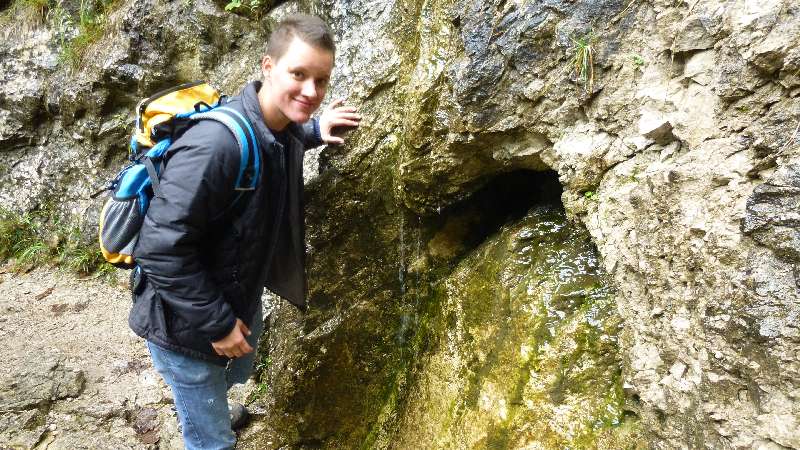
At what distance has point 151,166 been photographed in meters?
2.26

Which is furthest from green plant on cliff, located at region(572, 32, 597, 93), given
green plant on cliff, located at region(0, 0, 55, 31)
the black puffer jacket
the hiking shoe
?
green plant on cliff, located at region(0, 0, 55, 31)

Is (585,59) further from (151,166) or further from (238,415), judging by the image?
(238,415)

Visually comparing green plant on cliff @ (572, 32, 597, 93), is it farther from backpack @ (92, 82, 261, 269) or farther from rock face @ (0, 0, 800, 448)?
backpack @ (92, 82, 261, 269)

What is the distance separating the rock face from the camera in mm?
1952

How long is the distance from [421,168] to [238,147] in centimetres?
144

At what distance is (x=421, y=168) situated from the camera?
3383mm

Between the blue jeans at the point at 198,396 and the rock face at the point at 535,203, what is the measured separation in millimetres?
872

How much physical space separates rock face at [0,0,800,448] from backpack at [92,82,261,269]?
125cm

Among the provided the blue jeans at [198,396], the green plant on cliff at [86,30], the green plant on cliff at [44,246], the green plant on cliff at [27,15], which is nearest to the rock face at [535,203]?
the blue jeans at [198,396]

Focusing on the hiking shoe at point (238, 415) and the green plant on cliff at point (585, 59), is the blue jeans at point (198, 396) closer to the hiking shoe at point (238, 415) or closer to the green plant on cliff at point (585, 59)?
the hiking shoe at point (238, 415)

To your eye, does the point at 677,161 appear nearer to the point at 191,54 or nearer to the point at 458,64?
the point at 458,64

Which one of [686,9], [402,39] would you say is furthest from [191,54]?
[686,9]

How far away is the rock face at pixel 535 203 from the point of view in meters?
1.95

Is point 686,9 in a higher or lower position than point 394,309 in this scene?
higher
